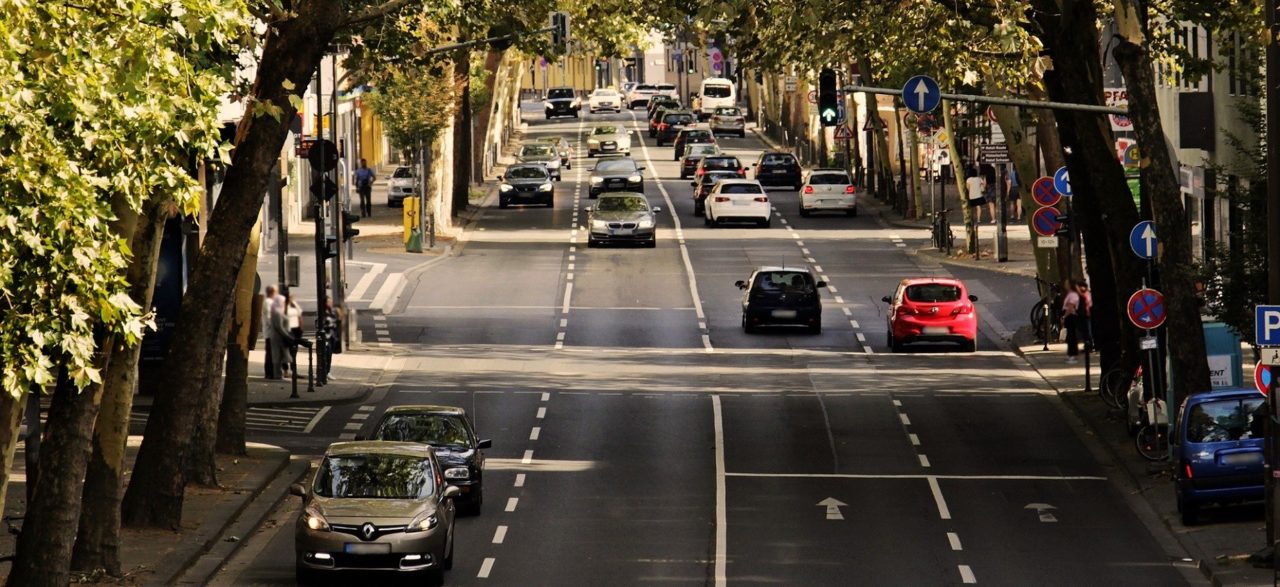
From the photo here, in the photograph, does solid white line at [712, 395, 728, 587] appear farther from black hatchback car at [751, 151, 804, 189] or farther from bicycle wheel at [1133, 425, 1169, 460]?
black hatchback car at [751, 151, 804, 189]

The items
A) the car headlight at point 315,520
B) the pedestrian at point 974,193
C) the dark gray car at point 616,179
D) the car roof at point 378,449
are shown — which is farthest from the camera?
the dark gray car at point 616,179

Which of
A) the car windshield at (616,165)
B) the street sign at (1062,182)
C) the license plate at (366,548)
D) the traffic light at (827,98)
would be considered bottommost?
the license plate at (366,548)

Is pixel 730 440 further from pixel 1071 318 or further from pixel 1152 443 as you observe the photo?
pixel 1071 318

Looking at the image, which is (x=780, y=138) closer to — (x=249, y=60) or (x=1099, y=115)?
(x=249, y=60)

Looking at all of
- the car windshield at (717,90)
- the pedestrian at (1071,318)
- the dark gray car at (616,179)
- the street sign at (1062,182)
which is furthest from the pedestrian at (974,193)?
the car windshield at (717,90)

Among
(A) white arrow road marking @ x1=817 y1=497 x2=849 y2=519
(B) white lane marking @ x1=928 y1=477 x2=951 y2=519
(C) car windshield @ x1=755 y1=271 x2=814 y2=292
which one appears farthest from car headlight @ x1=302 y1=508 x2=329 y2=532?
(C) car windshield @ x1=755 y1=271 x2=814 y2=292

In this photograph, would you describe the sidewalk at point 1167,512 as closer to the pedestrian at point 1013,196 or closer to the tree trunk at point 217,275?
the tree trunk at point 217,275

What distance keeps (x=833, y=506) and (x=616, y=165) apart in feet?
177

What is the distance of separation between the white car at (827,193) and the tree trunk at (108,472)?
1975 inches

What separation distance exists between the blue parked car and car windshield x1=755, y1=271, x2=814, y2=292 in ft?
67.5

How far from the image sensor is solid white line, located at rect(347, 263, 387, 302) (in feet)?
163

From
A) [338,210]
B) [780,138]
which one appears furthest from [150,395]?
[780,138]

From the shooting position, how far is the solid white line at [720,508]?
862 inches

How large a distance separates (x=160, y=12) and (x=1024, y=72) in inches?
798
